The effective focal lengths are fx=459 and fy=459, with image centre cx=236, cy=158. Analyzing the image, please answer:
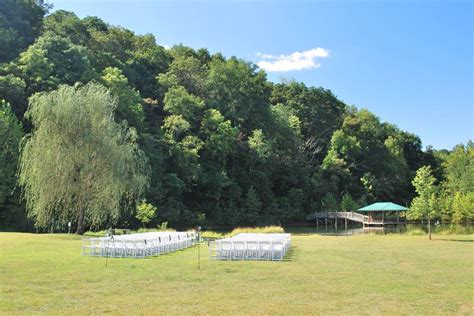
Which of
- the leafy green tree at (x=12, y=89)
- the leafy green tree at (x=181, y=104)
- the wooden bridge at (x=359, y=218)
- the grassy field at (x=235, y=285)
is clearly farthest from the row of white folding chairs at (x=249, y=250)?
the wooden bridge at (x=359, y=218)

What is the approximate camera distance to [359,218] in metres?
56.8

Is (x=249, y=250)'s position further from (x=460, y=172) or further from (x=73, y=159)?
(x=460, y=172)

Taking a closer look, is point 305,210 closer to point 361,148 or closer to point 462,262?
point 361,148

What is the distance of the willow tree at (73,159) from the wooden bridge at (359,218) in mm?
36227

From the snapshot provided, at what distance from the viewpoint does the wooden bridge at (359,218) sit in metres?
56.6

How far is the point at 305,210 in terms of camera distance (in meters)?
65.6

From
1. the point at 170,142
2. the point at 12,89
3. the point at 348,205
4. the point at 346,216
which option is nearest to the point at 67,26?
the point at 170,142

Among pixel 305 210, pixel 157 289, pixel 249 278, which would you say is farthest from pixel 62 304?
pixel 305 210

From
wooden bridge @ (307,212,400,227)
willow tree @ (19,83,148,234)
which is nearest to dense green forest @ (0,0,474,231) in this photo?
willow tree @ (19,83,148,234)

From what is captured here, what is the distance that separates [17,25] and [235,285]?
52861 mm

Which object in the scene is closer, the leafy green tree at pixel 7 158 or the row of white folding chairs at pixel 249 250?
the row of white folding chairs at pixel 249 250

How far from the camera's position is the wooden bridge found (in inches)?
2228

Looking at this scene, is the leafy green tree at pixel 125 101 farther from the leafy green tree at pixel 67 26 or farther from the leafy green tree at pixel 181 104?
the leafy green tree at pixel 67 26

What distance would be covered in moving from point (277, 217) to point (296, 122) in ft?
60.1
